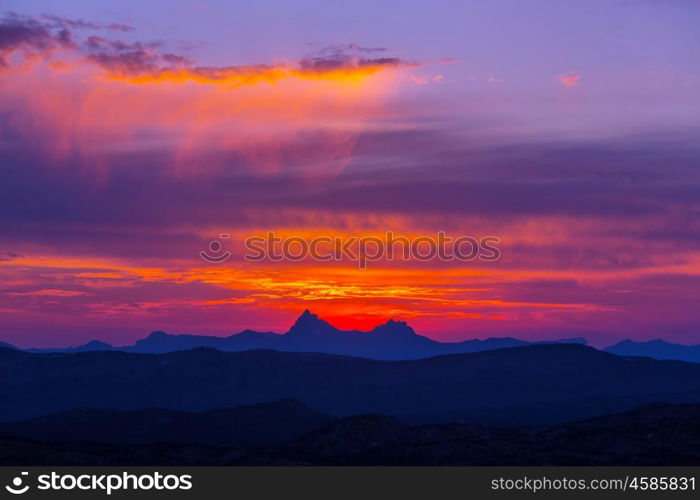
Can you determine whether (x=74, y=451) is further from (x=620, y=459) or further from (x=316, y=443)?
(x=620, y=459)

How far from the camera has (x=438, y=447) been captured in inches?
5022

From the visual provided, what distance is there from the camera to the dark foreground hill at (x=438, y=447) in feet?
377

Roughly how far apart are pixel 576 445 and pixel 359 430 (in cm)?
3133

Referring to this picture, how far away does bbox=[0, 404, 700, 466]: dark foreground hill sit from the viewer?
115 m

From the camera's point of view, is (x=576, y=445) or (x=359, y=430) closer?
(x=576, y=445)

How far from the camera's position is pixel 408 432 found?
456 feet
